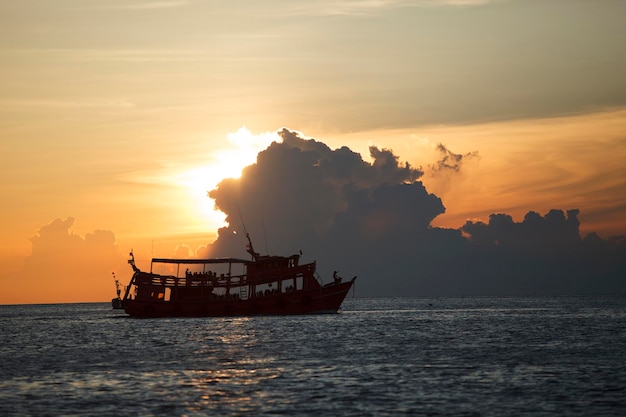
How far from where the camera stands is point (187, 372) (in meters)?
51.4

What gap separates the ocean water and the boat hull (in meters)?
22.8

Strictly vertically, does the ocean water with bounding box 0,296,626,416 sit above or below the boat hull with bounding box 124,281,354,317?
below

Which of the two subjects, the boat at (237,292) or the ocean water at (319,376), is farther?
the boat at (237,292)

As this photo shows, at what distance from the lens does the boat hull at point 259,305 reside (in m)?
107

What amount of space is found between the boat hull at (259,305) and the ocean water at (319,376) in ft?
74.9

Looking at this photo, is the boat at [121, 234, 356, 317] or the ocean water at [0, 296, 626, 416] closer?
the ocean water at [0, 296, 626, 416]

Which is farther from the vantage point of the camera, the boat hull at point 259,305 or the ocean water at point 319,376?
the boat hull at point 259,305

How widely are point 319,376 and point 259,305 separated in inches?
2338

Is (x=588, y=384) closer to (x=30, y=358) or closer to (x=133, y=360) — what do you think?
(x=133, y=360)

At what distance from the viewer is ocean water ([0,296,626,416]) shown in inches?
1475

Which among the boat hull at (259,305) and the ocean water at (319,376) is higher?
the boat hull at (259,305)

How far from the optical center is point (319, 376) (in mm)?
48375

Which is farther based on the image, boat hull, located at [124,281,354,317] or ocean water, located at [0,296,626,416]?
boat hull, located at [124,281,354,317]

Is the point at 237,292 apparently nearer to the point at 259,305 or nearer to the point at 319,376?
the point at 259,305
